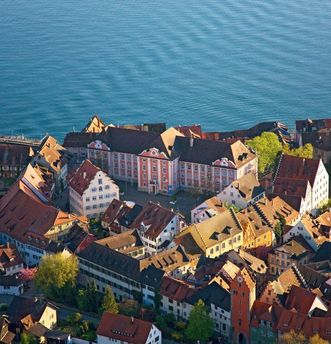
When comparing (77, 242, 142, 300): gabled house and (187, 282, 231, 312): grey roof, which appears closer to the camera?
(187, 282, 231, 312): grey roof

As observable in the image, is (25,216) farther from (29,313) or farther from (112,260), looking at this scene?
(29,313)

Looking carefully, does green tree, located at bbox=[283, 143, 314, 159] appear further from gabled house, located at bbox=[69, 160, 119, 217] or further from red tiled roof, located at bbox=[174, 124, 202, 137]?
gabled house, located at bbox=[69, 160, 119, 217]

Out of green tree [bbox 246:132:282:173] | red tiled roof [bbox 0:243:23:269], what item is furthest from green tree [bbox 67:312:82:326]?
green tree [bbox 246:132:282:173]

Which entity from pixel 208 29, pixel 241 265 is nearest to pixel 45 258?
pixel 241 265

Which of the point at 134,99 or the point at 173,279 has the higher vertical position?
the point at 173,279

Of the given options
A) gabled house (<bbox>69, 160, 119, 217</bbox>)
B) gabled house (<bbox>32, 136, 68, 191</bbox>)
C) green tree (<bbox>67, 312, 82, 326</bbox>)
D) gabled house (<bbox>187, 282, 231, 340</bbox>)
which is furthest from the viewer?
gabled house (<bbox>32, 136, 68, 191</bbox>)

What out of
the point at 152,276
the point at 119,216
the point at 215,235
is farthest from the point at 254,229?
the point at 152,276

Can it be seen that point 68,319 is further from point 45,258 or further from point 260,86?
point 260,86

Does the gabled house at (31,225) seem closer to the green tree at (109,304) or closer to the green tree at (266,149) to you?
the green tree at (109,304)

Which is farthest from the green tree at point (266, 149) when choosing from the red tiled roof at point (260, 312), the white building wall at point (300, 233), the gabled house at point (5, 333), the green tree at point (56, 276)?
the gabled house at point (5, 333)
